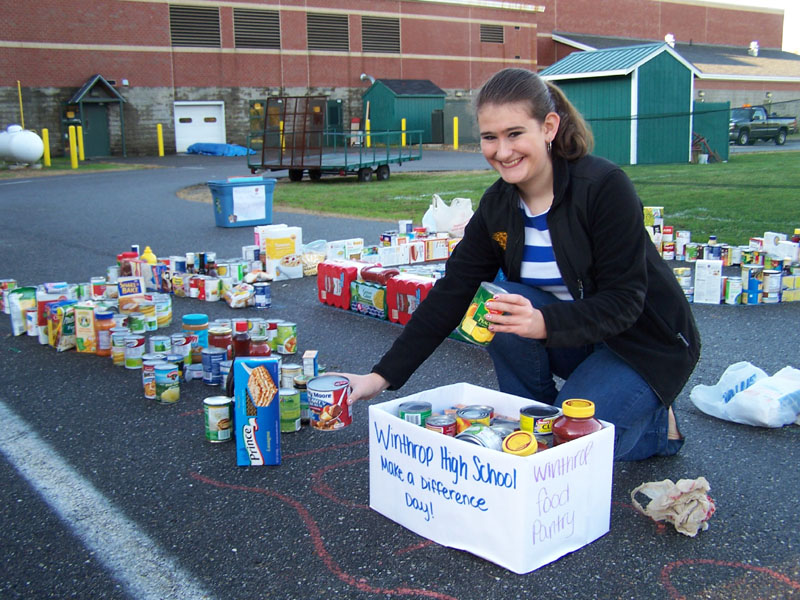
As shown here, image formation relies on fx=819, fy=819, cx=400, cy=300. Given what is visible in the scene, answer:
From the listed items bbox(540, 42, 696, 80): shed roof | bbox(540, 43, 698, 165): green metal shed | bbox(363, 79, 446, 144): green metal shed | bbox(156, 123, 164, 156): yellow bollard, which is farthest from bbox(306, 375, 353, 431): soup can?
bbox(363, 79, 446, 144): green metal shed

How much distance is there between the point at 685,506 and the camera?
298 centimetres

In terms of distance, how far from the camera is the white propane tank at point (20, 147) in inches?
1042

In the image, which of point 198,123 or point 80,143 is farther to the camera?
point 198,123

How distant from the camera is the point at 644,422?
3.29 metres

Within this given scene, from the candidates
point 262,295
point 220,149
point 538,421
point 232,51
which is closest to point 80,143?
point 220,149

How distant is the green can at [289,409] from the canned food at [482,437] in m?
1.34

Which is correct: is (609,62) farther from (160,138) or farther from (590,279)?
(590,279)

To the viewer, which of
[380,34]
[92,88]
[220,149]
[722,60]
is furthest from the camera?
[722,60]

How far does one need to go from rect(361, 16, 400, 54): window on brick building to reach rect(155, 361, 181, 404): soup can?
124 feet

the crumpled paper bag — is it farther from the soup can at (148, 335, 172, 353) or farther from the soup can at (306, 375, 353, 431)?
the soup can at (148, 335, 172, 353)

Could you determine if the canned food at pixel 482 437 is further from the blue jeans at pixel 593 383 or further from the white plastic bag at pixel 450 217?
the white plastic bag at pixel 450 217

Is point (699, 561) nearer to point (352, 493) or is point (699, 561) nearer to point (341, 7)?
point (352, 493)

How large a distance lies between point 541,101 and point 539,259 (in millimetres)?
623

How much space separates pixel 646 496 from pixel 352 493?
1197mm
